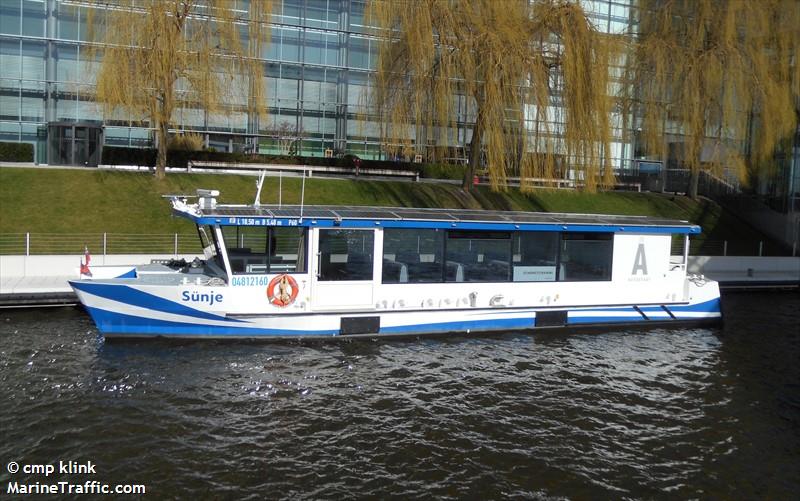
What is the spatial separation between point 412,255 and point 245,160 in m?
21.3

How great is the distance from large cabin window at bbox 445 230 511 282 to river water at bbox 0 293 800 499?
1.66 m

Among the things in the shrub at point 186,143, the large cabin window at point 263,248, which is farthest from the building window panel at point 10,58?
the large cabin window at point 263,248

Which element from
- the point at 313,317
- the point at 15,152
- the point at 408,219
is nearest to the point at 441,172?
the point at 15,152

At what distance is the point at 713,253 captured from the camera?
113 ft

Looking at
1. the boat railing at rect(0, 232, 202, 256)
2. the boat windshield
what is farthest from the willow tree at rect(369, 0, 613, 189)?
the boat windshield

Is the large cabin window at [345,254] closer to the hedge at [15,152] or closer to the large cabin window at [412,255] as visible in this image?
the large cabin window at [412,255]

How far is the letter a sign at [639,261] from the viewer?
822 inches

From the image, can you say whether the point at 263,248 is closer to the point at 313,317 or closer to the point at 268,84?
the point at 313,317

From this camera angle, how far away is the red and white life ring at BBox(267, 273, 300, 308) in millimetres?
17297

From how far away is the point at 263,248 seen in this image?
57.3 ft

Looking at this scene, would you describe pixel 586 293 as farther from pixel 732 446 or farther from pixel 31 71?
pixel 31 71

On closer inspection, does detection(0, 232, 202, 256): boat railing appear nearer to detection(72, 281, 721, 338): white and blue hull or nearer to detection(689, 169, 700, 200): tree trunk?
detection(72, 281, 721, 338): white and blue hull

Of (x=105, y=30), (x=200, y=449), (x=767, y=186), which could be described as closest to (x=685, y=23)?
(x=767, y=186)

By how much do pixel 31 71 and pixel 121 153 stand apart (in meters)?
14.4
